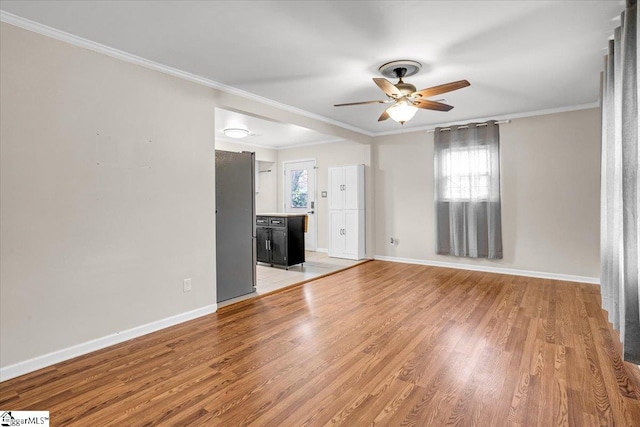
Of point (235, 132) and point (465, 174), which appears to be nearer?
point (465, 174)

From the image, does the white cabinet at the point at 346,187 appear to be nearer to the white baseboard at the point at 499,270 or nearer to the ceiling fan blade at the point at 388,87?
the white baseboard at the point at 499,270

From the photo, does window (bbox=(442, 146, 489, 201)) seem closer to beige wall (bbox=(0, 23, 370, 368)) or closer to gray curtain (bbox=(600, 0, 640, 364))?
gray curtain (bbox=(600, 0, 640, 364))

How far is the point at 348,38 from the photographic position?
269cm

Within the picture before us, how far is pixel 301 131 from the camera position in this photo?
6133 millimetres

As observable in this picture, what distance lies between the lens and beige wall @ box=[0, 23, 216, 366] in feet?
7.59

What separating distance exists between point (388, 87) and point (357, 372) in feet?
7.72

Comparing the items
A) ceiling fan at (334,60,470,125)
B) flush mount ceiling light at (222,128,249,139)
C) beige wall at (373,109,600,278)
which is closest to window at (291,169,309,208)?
flush mount ceiling light at (222,128,249,139)

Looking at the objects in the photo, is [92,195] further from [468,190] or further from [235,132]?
[468,190]

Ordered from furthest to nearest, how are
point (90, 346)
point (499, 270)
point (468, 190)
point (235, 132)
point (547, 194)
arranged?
point (235, 132), point (468, 190), point (499, 270), point (547, 194), point (90, 346)

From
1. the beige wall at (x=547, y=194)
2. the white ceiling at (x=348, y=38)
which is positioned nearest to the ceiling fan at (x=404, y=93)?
the white ceiling at (x=348, y=38)

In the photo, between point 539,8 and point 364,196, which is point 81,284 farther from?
point 364,196

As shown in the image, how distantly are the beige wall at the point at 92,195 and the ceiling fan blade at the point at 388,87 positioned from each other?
184cm

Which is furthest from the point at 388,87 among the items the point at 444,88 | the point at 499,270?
the point at 499,270

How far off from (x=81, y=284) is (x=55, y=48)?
5.98 feet
